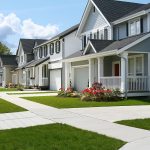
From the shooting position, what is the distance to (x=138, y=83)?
2292 centimetres

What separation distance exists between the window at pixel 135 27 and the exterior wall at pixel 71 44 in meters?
11.6

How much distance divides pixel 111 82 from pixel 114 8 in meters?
9.45

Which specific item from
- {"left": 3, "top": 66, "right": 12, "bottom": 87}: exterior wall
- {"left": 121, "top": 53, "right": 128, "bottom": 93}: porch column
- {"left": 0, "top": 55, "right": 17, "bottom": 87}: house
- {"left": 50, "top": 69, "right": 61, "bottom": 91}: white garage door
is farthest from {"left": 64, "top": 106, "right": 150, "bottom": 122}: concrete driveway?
{"left": 3, "top": 66, "right": 12, "bottom": 87}: exterior wall

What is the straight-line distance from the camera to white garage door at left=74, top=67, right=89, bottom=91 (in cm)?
→ 3141

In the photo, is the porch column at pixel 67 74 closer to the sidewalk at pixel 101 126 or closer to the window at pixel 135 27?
the window at pixel 135 27

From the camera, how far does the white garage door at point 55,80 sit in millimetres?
37406

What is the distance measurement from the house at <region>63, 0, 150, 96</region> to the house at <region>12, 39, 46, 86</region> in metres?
19.1

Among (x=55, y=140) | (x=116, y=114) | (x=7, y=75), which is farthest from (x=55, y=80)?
(x=55, y=140)

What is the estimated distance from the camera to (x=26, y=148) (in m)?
7.46

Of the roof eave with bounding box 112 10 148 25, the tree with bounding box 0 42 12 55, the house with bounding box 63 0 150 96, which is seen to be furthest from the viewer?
the tree with bounding box 0 42 12 55

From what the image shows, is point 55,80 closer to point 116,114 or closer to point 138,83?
point 138,83

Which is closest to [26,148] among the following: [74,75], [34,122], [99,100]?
[34,122]

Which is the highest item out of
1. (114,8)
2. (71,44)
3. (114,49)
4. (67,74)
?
(114,8)

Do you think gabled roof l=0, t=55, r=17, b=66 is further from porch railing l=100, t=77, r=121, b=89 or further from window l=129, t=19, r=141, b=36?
porch railing l=100, t=77, r=121, b=89
